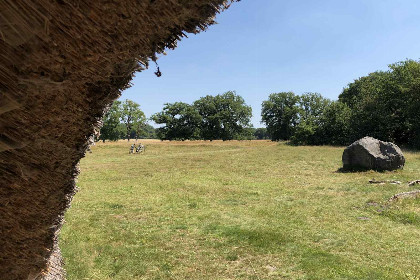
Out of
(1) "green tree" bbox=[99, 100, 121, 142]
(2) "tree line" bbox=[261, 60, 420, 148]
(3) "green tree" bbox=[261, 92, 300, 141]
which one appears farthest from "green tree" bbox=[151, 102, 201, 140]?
(2) "tree line" bbox=[261, 60, 420, 148]

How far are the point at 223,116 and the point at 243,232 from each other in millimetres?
77173

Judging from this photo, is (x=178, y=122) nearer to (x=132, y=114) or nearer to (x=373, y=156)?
(x=132, y=114)

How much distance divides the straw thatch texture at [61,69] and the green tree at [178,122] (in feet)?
258

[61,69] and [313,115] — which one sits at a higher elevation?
[313,115]

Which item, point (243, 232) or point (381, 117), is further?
point (381, 117)

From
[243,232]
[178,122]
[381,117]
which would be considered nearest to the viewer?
[243,232]

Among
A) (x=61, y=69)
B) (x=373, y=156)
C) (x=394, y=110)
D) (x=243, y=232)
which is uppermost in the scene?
(x=394, y=110)

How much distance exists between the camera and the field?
18.8 ft

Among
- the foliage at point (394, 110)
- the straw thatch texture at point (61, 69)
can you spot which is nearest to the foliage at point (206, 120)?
the foliage at point (394, 110)

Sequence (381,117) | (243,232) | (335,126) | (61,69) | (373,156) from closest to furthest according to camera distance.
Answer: (61,69) → (243,232) → (373,156) → (381,117) → (335,126)

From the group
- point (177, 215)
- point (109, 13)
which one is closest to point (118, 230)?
point (177, 215)

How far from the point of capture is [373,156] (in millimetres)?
17000

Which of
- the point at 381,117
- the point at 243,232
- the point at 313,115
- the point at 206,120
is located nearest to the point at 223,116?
the point at 206,120

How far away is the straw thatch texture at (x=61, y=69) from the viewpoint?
157 cm
